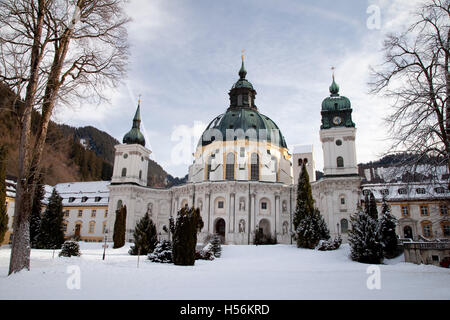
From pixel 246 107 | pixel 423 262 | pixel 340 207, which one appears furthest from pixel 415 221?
pixel 246 107

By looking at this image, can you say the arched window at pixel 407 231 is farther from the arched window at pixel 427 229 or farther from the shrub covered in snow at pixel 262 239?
the shrub covered in snow at pixel 262 239

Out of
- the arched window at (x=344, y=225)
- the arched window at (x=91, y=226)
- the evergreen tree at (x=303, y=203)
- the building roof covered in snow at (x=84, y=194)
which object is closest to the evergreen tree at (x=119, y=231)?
the evergreen tree at (x=303, y=203)

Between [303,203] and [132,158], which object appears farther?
[132,158]

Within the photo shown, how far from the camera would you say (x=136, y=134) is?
5453 cm

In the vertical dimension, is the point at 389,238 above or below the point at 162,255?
above

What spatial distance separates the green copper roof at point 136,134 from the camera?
54.1 m

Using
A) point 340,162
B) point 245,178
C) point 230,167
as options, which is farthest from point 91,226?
point 340,162

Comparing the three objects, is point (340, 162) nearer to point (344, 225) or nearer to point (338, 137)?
point (338, 137)

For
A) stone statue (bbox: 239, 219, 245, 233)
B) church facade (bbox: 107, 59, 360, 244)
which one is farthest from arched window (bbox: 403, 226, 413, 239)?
stone statue (bbox: 239, 219, 245, 233)

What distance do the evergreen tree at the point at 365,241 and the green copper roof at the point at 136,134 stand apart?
38826 mm

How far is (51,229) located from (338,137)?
116 feet

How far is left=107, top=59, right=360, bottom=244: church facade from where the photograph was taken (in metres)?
41.8
